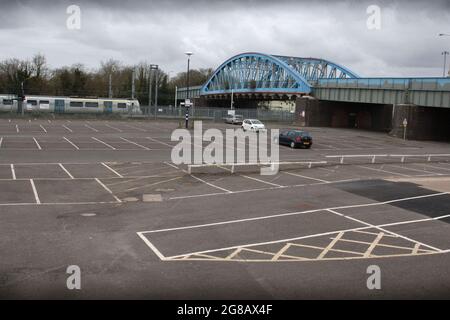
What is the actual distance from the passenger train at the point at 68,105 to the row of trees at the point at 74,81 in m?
21.3

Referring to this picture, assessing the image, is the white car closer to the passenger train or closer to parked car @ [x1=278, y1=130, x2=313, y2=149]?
parked car @ [x1=278, y1=130, x2=313, y2=149]

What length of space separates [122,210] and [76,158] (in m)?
13.6

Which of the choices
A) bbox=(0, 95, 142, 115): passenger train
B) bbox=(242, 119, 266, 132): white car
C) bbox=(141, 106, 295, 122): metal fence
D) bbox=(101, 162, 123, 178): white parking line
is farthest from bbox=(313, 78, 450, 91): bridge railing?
bbox=(101, 162, 123, 178): white parking line

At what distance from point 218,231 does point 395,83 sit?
167 feet

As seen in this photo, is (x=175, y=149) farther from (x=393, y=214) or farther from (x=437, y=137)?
(x=437, y=137)

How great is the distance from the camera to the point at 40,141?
1464 inches

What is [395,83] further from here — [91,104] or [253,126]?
[91,104]

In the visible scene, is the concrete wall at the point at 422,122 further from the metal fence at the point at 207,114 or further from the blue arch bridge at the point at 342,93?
the metal fence at the point at 207,114

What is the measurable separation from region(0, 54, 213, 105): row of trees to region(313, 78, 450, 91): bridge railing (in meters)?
58.6

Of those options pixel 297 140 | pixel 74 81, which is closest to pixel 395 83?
pixel 297 140

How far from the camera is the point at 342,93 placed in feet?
228

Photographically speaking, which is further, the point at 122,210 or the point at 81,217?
the point at 122,210

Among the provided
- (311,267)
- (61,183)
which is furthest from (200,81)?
(311,267)

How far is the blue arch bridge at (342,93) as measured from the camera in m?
56.6
